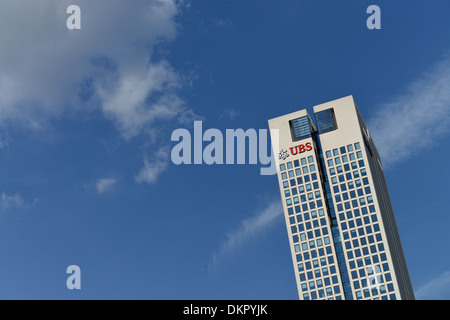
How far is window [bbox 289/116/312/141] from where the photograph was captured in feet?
499

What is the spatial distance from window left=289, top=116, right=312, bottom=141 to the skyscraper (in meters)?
0.26

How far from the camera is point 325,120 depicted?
153375 millimetres

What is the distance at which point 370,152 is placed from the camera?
511ft

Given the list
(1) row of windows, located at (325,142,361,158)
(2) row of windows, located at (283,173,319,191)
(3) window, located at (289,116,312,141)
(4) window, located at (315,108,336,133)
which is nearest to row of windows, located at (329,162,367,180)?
(1) row of windows, located at (325,142,361,158)

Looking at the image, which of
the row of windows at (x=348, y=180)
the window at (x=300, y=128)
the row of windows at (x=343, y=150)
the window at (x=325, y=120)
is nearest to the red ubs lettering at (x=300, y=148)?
the window at (x=300, y=128)

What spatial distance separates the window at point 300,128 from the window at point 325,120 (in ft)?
8.32

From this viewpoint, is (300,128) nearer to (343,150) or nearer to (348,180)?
(343,150)

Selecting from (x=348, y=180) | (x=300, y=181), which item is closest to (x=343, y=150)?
(x=348, y=180)

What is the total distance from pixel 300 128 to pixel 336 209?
24.7 metres

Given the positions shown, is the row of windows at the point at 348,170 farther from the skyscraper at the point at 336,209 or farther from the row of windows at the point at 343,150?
the row of windows at the point at 343,150

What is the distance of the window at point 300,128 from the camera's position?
152 metres

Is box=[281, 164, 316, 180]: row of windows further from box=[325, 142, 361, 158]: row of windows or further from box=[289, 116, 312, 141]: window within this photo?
box=[289, 116, 312, 141]: window
